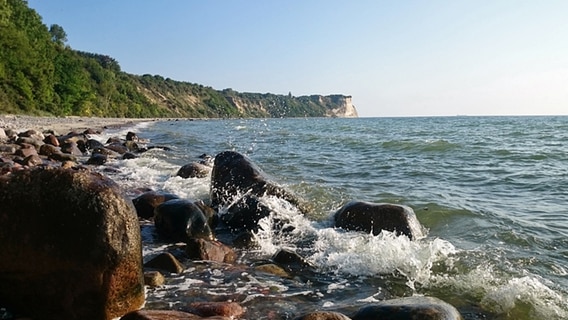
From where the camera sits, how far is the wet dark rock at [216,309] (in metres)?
4.29

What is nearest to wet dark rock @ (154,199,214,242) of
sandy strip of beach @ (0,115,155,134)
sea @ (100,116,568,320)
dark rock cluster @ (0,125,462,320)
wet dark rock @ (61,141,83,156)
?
sea @ (100,116,568,320)

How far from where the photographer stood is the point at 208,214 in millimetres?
7988

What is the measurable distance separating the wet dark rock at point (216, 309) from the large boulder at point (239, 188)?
3881mm

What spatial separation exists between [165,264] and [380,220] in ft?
12.6

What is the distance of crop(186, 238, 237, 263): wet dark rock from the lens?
6234mm

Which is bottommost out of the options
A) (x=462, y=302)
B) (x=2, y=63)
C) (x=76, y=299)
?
(x=462, y=302)

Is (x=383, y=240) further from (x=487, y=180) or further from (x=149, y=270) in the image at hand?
(x=487, y=180)

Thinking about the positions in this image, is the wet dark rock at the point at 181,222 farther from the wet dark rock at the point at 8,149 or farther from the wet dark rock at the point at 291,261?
the wet dark rock at the point at 8,149

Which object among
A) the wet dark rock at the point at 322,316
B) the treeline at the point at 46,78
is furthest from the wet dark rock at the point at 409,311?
the treeline at the point at 46,78

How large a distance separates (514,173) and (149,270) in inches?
506

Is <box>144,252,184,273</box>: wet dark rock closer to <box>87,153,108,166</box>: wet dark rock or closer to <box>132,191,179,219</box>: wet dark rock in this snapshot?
<box>132,191,179,219</box>: wet dark rock

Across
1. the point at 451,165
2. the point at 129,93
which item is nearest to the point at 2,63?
the point at 451,165

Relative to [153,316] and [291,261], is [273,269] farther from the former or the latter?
[153,316]

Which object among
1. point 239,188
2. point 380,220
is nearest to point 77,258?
point 380,220
